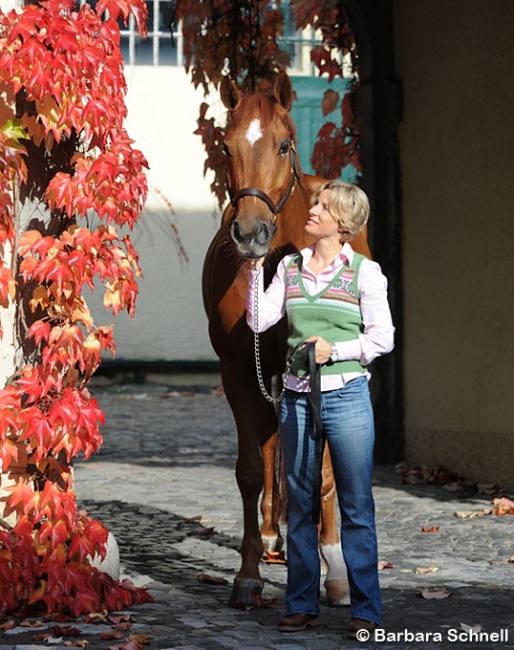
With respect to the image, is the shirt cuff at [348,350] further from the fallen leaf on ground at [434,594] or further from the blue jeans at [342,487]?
the fallen leaf on ground at [434,594]

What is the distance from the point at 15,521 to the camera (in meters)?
5.45

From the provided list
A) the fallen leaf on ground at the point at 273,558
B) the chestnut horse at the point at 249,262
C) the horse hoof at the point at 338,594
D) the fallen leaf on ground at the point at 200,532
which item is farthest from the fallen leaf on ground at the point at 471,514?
the horse hoof at the point at 338,594

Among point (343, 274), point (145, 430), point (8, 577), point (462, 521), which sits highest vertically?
point (343, 274)

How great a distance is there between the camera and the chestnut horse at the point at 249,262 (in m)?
5.21

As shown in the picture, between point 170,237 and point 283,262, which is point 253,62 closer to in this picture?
point 283,262

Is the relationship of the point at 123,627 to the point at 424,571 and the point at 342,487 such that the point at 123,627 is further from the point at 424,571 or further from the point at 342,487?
the point at 424,571

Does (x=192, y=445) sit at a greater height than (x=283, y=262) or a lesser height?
lesser

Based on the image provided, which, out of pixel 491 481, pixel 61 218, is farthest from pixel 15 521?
pixel 491 481

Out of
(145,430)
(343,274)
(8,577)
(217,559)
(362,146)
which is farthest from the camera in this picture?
(145,430)

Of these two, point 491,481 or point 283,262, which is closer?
point 283,262

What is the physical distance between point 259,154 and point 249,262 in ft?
1.84

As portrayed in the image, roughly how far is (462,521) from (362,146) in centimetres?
360

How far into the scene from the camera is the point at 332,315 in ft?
15.6

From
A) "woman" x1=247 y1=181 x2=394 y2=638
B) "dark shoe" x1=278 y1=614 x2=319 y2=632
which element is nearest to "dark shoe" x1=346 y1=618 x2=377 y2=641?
"woman" x1=247 y1=181 x2=394 y2=638
